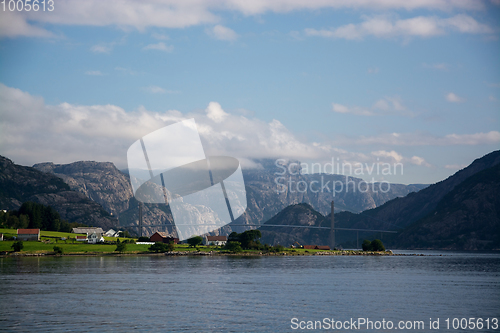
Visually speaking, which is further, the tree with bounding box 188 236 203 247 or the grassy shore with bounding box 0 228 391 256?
the tree with bounding box 188 236 203 247

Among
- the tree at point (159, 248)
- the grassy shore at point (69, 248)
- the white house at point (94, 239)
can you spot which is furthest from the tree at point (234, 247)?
the white house at point (94, 239)

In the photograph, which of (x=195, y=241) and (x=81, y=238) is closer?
(x=81, y=238)

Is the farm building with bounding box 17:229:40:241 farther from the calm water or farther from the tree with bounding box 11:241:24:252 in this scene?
the calm water

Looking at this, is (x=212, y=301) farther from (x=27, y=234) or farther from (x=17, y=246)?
(x=27, y=234)

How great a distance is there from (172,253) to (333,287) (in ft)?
250

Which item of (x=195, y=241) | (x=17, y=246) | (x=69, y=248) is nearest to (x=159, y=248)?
(x=69, y=248)

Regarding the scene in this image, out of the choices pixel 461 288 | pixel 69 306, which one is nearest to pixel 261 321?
pixel 69 306

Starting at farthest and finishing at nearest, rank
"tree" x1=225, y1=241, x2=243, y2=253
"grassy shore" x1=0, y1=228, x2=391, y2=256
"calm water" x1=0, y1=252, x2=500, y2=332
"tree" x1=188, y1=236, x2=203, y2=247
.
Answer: "tree" x1=188, y1=236, x2=203, y2=247 < "tree" x1=225, y1=241, x2=243, y2=253 < "grassy shore" x1=0, y1=228, x2=391, y2=256 < "calm water" x1=0, y1=252, x2=500, y2=332

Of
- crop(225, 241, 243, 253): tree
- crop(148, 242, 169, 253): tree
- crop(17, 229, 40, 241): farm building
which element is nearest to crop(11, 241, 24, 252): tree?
crop(17, 229, 40, 241): farm building

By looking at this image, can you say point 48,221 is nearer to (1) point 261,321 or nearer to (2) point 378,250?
(2) point 378,250

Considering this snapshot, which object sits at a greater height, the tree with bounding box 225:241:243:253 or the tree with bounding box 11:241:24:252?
the tree with bounding box 11:241:24:252

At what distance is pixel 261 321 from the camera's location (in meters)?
31.6

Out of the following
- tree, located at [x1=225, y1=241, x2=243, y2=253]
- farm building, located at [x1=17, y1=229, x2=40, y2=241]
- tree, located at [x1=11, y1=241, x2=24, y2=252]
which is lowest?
tree, located at [x1=225, y1=241, x2=243, y2=253]

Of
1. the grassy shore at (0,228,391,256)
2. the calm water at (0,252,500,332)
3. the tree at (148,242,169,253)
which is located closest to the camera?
the calm water at (0,252,500,332)
